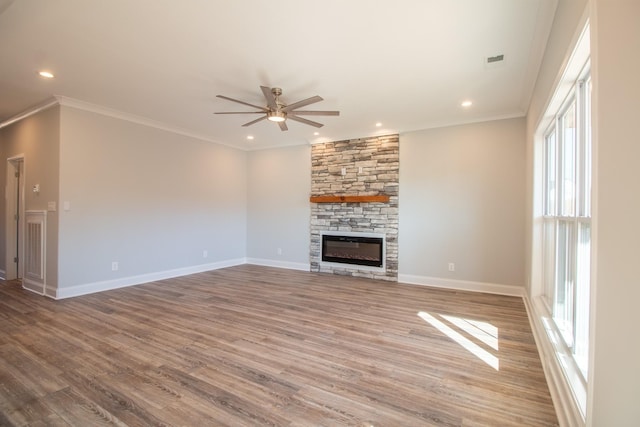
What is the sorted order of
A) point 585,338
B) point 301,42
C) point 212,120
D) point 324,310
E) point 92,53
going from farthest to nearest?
point 212,120 < point 324,310 < point 92,53 < point 301,42 < point 585,338

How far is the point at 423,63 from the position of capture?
116 inches

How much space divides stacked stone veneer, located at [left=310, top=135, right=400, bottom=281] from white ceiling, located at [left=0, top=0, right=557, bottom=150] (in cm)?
113

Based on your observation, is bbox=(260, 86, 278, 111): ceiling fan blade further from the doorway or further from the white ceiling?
the doorway

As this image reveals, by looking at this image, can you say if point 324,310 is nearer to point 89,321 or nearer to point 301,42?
point 89,321

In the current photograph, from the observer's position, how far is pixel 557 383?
188 cm

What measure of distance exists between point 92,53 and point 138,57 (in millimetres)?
407

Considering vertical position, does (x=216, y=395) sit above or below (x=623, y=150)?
below

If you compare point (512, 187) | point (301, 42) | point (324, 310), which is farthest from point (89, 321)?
point (512, 187)

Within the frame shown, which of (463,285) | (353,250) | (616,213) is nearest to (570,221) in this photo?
(616,213)

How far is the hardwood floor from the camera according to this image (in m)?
1.80

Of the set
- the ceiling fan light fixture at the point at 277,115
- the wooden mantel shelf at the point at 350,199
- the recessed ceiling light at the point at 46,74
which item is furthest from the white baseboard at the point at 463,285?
the recessed ceiling light at the point at 46,74

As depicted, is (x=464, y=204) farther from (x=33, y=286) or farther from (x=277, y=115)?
(x=33, y=286)

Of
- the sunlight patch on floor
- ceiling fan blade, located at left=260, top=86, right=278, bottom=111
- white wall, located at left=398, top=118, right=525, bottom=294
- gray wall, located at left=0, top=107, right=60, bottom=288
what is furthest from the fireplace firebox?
gray wall, located at left=0, top=107, right=60, bottom=288

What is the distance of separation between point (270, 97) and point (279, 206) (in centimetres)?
363
